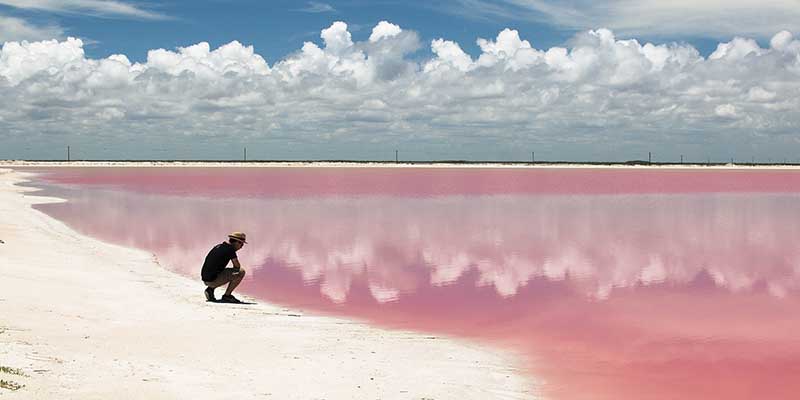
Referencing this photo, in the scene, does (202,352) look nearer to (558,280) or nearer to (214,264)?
(214,264)

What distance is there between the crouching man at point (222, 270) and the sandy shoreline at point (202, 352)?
0.54m

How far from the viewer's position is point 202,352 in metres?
12.0

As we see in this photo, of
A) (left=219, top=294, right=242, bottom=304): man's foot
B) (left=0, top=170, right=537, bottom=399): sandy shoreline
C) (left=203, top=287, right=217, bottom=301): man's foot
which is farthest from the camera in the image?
(left=219, top=294, right=242, bottom=304): man's foot

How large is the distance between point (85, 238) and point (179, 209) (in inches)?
706

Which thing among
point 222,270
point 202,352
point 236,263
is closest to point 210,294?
point 222,270

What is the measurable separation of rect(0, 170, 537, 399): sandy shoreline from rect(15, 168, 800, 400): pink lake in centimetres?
119

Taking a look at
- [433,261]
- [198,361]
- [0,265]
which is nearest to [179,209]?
[433,261]

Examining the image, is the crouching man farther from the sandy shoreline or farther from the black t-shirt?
the sandy shoreline

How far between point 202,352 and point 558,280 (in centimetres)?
1274

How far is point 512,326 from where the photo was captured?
16.2 m

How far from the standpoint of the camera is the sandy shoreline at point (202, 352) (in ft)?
32.3

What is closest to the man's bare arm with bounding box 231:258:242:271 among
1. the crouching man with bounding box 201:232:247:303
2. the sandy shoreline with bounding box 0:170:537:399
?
the crouching man with bounding box 201:232:247:303

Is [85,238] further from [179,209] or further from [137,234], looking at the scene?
[179,209]

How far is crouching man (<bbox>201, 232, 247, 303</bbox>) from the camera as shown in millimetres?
17078
